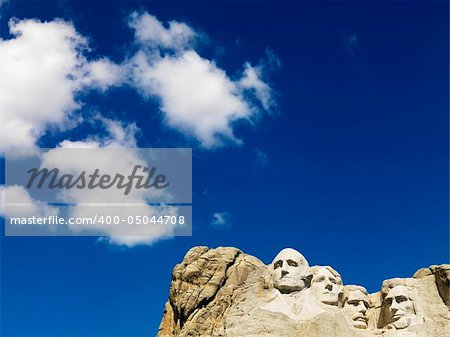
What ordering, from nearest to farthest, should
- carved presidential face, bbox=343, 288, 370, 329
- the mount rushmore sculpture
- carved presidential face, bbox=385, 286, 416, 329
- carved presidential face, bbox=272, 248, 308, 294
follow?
the mount rushmore sculpture, carved presidential face, bbox=385, 286, 416, 329, carved presidential face, bbox=343, 288, 370, 329, carved presidential face, bbox=272, 248, 308, 294

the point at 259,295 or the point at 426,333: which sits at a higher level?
the point at 259,295

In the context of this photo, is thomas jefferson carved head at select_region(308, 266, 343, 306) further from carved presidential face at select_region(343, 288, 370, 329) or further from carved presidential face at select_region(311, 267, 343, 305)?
carved presidential face at select_region(343, 288, 370, 329)

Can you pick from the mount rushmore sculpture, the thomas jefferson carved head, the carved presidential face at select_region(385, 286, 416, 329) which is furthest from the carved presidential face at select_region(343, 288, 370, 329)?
the carved presidential face at select_region(385, 286, 416, 329)

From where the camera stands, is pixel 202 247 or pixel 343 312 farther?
pixel 202 247

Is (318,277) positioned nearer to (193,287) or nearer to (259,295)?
(259,295)

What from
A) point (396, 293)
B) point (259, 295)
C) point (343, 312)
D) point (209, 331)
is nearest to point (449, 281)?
point (396, 293)

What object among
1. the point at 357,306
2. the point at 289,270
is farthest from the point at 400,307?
the point at 289,270

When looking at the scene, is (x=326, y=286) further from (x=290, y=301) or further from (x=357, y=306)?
(x=290, y=301)
